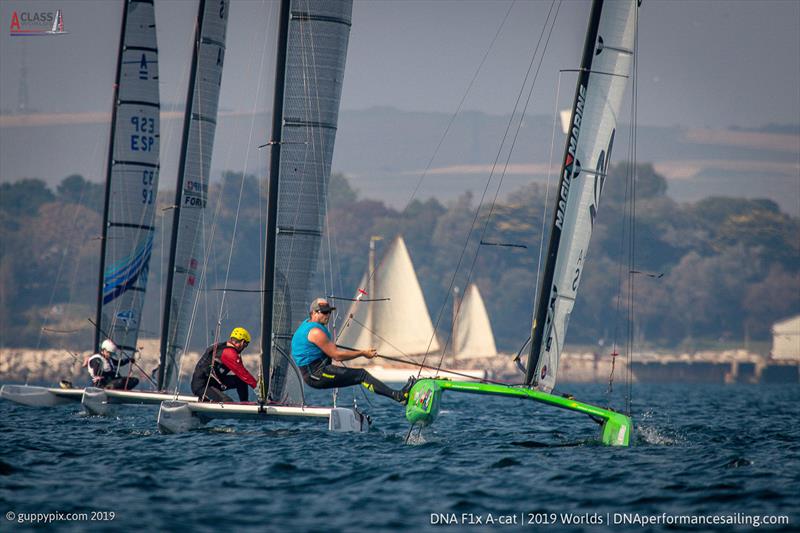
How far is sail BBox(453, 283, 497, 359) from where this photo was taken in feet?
280

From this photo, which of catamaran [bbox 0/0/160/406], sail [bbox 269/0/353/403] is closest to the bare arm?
sail [bbox 269/0/353/403]

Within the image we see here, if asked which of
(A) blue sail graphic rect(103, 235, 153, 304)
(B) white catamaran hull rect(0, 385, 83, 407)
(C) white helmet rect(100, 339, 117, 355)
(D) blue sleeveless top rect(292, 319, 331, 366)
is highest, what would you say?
(A) blue sail graphic rect(103, 235, 153, 304)

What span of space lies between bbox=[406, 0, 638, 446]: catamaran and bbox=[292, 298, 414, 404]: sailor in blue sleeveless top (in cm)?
86

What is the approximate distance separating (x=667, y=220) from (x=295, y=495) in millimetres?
160517

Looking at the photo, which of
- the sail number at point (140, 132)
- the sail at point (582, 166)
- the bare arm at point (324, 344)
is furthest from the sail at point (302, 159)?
the sail number at point (140, 132)

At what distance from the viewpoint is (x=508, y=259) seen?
503 ft

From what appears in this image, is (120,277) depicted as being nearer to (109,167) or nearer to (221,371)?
(109,167)

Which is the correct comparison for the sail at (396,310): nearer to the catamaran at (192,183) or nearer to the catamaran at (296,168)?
the catamaran at (192,183)

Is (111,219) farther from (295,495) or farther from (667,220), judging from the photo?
(667,220)

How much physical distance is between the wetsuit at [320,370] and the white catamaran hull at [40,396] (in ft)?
32.3

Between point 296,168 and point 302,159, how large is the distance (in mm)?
196

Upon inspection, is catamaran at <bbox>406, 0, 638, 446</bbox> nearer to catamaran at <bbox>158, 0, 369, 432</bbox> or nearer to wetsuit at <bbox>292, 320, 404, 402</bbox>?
wetsuit at <bbox>292, 320, 404, 402</bbox>

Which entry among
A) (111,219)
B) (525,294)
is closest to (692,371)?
(525,294)

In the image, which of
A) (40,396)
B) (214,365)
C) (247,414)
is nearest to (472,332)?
(40,396)
